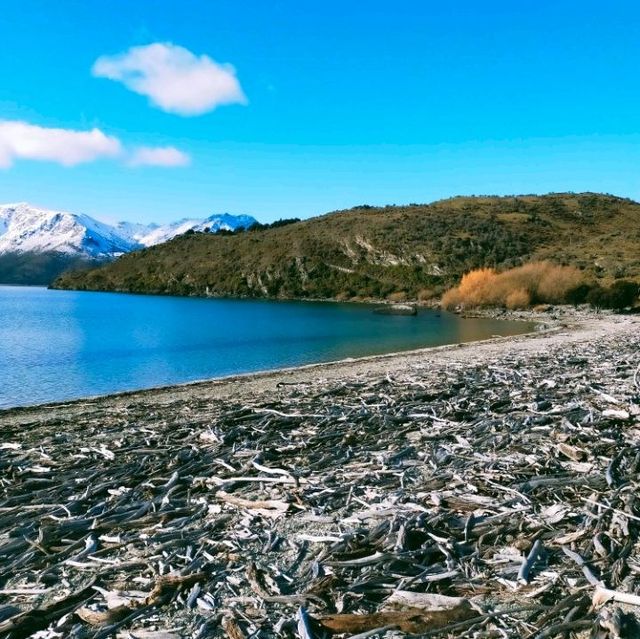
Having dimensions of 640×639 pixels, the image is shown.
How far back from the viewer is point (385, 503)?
6.38 meters

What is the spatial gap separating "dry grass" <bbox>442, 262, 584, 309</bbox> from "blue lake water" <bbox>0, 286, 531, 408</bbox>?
11773mm

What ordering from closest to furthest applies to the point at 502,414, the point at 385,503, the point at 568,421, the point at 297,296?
the point at 385,503 → the point at 568,421 → the point at 502,414 → the point at 297,296

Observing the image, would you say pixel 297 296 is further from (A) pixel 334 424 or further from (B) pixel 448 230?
(A) pixel 334 424

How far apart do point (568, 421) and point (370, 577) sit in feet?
19.4

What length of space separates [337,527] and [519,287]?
7253 cm

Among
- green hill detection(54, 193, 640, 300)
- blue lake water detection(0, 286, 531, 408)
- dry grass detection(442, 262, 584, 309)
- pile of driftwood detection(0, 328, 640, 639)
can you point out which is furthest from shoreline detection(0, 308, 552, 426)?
green hill detection(54, 193, 640, 300)

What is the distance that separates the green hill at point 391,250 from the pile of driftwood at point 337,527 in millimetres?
78098

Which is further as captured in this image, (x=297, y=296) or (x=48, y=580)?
(x=297, y=296)

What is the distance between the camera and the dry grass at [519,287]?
71312 mm

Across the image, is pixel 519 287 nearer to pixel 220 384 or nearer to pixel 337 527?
pixel 220 384

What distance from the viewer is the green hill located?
10381 cm

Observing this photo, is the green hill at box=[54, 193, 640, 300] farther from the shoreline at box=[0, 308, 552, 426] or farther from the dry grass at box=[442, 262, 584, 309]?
the shoreline at box=[0, 308, 552, 426]

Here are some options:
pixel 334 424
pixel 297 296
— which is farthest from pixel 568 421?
pixel 297 296

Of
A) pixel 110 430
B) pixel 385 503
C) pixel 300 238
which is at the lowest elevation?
pixel 110 430
